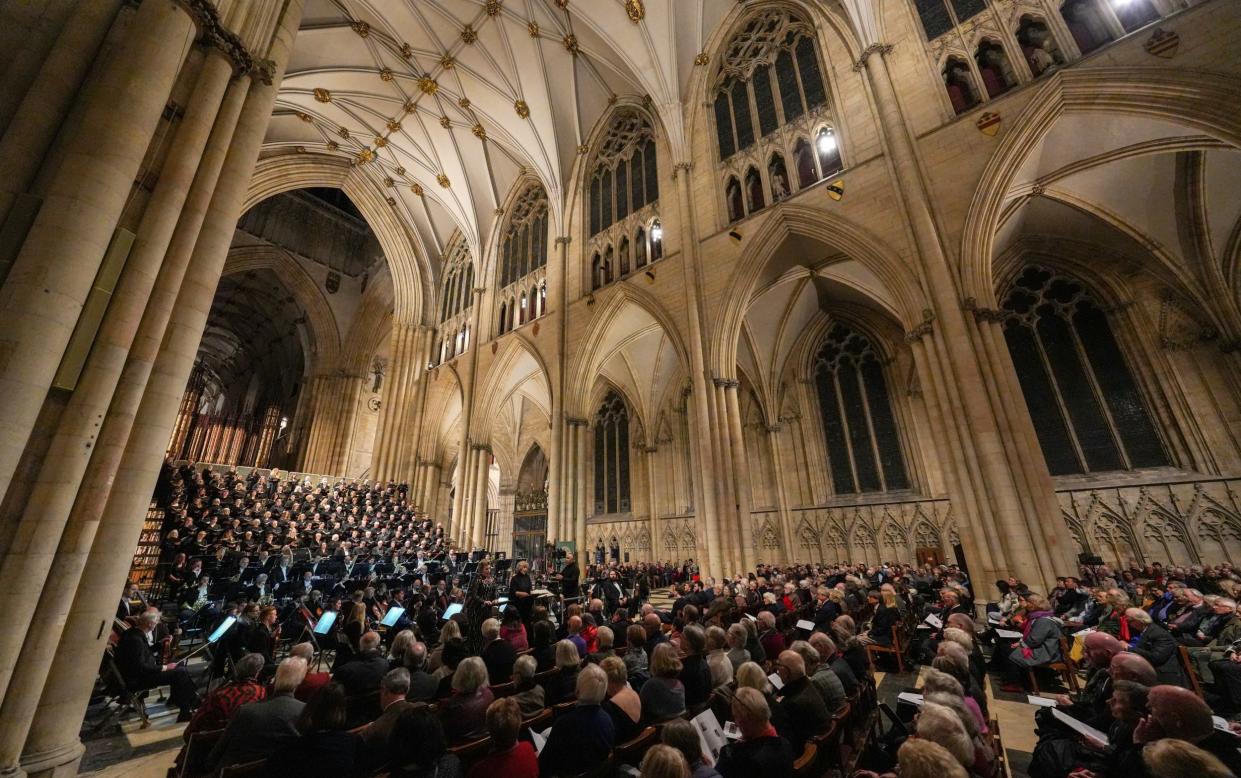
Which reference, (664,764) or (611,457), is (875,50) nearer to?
(664,764)

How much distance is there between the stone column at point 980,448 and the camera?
694cm

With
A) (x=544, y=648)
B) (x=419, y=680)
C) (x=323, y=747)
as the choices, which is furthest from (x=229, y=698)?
(x=544, y=648)

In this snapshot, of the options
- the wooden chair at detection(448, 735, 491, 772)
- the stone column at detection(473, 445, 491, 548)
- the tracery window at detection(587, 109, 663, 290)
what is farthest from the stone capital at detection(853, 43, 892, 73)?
the stone column at detection(473, 445, 491, 548)

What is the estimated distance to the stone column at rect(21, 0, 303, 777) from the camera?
3.21 metres

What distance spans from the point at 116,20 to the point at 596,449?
17.5 m

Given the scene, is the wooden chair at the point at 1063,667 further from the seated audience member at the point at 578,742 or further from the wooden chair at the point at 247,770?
the wooden chair at the point at 247,770

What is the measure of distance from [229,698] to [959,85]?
13.7m

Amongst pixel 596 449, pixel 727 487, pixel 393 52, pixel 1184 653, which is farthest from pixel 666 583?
pixel 393 52

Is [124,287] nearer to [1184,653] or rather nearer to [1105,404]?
[1184,653]

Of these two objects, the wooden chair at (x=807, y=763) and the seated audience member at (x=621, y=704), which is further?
the seated audience member at (x=621, y=704)

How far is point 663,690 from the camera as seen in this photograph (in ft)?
8.75

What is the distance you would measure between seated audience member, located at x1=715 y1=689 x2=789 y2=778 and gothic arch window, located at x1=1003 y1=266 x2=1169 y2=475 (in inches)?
501

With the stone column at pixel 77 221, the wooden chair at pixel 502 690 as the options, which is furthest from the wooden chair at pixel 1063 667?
the stone column at pixel 77 221

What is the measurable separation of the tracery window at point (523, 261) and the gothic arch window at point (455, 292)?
6.49 feet
